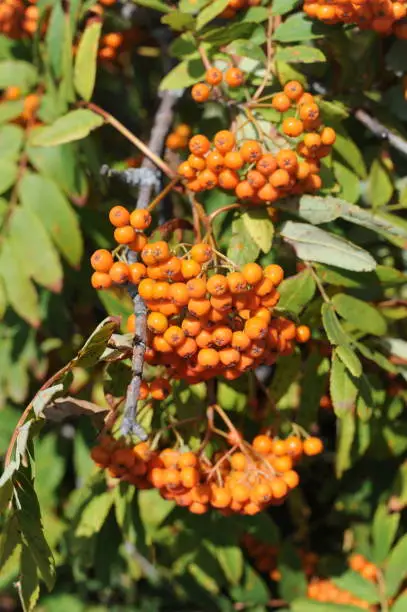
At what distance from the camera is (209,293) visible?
1513 millimetres

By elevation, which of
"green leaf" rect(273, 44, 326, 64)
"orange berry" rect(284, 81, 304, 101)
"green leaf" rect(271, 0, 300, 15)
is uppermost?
"green leaf" rect(271, 0, 300, 15)

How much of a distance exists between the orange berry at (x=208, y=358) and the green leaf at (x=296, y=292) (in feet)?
1.18

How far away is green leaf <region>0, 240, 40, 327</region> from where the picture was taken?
2.11 meters

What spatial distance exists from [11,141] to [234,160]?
34.5 inches

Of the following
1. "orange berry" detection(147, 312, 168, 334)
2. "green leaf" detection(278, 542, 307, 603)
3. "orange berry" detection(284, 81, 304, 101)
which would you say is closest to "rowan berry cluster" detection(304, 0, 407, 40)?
"orange berry" detection(284, 81, 304, 101)

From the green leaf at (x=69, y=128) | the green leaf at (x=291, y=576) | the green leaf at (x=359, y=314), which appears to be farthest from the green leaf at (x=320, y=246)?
the green leaf at (x=291, y=576)

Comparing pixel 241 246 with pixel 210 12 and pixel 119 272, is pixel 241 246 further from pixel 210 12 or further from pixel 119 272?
pixel 210 12

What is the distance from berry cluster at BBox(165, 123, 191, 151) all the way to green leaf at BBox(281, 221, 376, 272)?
77 cm

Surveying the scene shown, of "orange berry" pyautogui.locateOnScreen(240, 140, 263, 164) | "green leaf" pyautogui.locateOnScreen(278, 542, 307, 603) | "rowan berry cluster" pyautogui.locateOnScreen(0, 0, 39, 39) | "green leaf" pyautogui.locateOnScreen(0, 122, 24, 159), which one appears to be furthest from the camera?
"green leaf" pyautogui.locateOnScreen(278, 542, 307, 603)

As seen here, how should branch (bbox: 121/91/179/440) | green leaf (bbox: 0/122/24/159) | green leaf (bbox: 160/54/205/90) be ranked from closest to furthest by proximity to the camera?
→ branch (bbox: 121/91/179/440)
green leaf (bbox: 160/54/205/90)
green leaf (bbox: 0/122/24/159)

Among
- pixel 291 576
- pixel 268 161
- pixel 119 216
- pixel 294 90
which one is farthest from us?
pixel 291 576

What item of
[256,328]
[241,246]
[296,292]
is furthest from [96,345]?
[296,292]

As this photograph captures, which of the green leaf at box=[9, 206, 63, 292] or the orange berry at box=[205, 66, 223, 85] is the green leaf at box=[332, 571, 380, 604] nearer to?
the green leaf at box=[9, 206, 63, 292]

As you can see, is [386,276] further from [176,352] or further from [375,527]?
[375,527]
